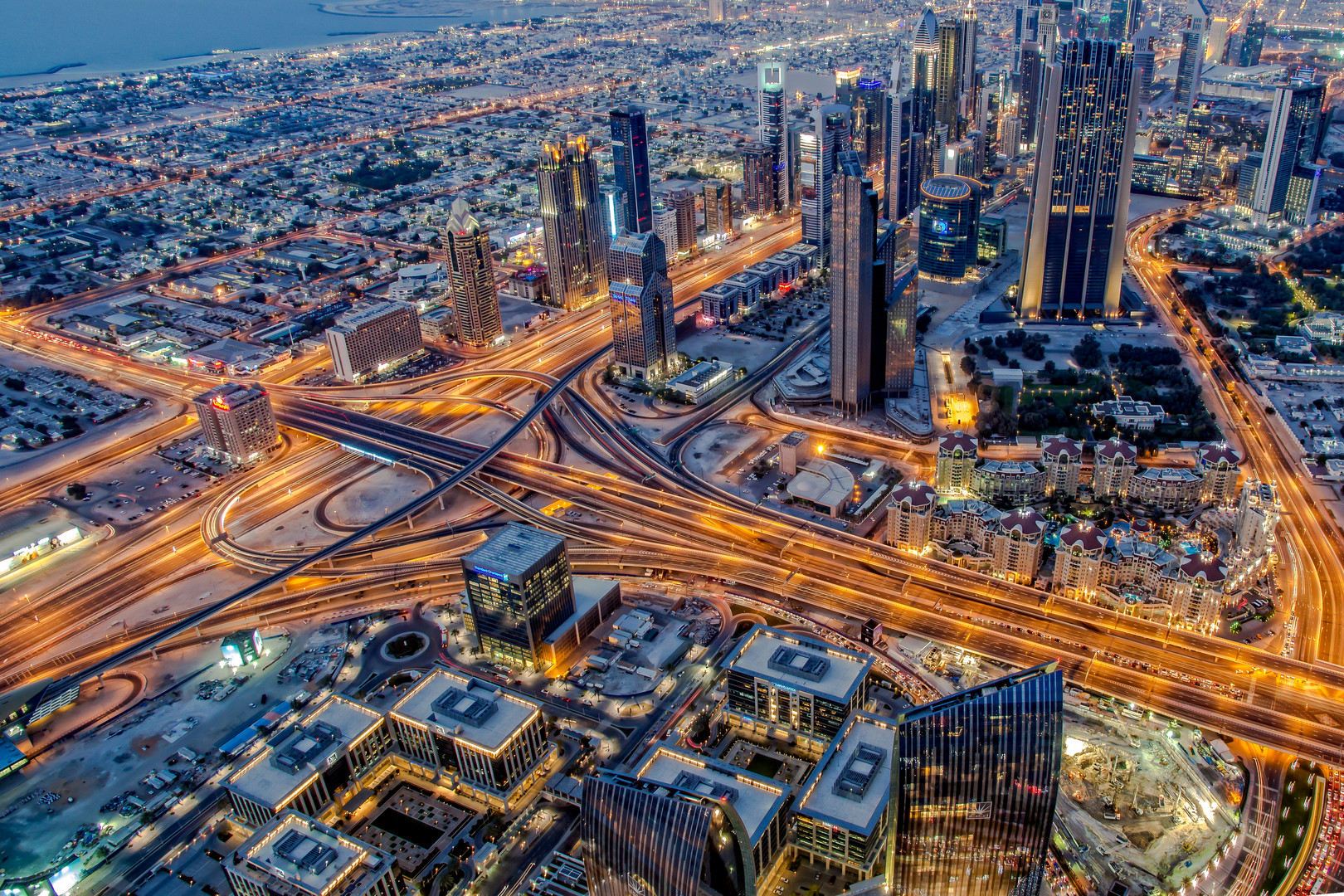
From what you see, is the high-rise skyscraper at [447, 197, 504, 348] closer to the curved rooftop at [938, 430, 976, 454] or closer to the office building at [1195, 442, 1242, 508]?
the curved rooftop at [938, 430, 976, 454]

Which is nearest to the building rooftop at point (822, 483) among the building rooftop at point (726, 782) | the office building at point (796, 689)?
the office building at point (796, 689)

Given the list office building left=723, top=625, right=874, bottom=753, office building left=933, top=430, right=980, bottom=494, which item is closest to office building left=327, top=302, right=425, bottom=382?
office building left=933, top=430, right=980, bottom=494

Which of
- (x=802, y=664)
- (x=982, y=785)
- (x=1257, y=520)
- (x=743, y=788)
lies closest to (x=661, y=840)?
(x=743, y=788)

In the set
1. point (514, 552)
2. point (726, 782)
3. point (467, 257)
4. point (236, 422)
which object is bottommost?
point (726, 782)

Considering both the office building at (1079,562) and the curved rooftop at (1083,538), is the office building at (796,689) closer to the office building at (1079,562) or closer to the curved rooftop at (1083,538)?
the office building at (1079,562)

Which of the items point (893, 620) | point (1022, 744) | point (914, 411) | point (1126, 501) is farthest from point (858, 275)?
point (1022, 744)

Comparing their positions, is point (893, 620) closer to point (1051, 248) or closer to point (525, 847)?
point (525, 847)

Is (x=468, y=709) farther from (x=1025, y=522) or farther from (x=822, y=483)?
(x=1025, y=522)
